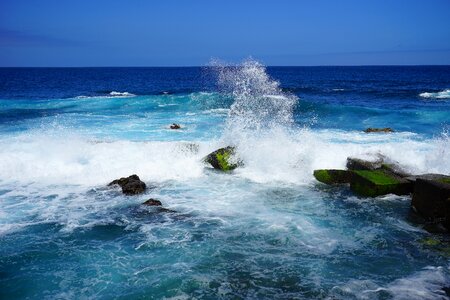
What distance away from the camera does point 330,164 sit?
503 inches

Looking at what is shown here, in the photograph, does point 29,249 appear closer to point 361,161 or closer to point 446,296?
point 446,296

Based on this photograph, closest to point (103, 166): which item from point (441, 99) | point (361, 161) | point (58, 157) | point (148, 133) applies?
point (58, 157)

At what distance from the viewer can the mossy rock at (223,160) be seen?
12656mm

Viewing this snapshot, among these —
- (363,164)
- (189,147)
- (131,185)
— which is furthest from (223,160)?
(363,164)

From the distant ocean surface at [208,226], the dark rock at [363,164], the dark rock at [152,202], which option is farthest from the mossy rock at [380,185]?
the dark rock at [152,202]

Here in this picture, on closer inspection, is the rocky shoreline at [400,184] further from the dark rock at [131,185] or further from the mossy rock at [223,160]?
the dark rock at [131,185]

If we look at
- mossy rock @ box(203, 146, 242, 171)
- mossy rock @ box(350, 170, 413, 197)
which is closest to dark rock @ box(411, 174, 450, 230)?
mossy rock @ box(350, 170, 413, 197)

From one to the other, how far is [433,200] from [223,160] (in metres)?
6.35

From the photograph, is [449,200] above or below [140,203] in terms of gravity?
above

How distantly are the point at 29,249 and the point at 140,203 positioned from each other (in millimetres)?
2832

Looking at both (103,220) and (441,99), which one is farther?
(441,99)

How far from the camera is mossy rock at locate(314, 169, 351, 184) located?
10967mm

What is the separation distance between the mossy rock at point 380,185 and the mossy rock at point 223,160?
4067mm

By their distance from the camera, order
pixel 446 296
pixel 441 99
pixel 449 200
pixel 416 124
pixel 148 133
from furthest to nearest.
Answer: pixel 441 99 < pixel 416 124 < pixel 148 133 < pixel 449 200 < pixel 446 296
